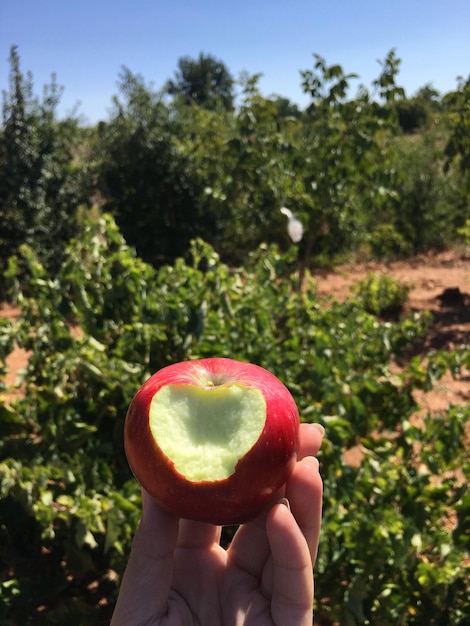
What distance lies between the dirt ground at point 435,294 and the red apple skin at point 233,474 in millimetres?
3467

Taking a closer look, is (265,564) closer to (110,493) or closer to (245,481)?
(245,481)

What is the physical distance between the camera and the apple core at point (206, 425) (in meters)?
1.12

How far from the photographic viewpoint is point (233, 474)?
3.63 feet

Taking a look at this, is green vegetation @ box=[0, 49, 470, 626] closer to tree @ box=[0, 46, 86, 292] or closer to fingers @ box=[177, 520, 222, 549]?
fingers @ box=[177, 520, 222, 549]

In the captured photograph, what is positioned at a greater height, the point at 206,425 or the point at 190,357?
the point at 206,425

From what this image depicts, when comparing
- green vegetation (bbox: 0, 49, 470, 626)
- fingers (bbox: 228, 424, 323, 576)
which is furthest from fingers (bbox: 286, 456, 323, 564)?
green vegetation (bbox: 0, 49, 470, 626)

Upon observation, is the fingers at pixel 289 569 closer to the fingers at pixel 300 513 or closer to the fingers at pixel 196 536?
the fingers at pixel 300 513

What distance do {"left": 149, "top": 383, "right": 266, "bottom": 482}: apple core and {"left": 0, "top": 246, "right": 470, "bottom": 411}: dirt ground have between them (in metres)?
3.52

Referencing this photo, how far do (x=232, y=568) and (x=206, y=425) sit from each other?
475 millimetres

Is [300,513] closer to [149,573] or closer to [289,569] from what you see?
[289,569]

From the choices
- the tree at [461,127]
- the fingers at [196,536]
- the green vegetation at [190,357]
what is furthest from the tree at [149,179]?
the fingers at [196,536]

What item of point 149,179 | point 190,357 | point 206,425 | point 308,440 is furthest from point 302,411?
point 149,179

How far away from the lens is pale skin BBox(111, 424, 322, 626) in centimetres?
111

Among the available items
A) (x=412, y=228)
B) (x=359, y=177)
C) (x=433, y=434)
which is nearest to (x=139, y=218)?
(x=359, y=177)
